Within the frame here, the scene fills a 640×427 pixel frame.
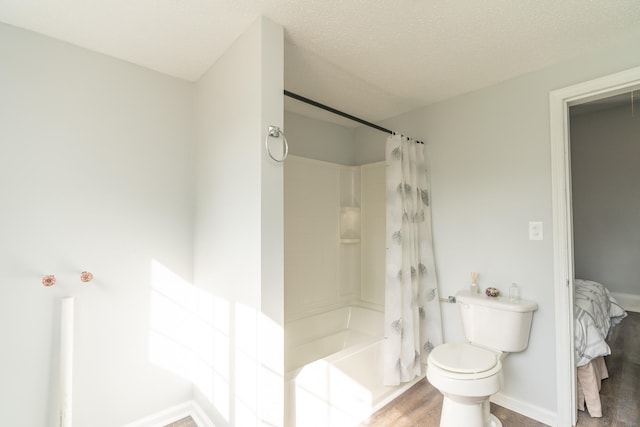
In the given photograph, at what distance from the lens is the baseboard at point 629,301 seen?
395 cm

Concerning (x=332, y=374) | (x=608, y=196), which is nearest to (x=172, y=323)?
(x=332, y=374)

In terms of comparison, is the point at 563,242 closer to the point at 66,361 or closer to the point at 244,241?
the point at 244,241

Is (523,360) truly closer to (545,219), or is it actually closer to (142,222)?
(545,219)

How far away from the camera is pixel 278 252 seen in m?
1.51

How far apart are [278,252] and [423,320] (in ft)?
5.15

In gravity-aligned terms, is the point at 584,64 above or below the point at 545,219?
above

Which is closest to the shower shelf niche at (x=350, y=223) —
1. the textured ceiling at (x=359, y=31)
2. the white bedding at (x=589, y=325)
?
the textured ceiling at (x=359, y=31)

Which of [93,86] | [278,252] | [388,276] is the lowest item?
[388,276]

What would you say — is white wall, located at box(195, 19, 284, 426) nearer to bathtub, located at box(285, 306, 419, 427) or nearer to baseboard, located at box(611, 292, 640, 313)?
bathtub, located at box(285, 306, 419, 427)

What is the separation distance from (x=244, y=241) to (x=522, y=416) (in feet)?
7.17

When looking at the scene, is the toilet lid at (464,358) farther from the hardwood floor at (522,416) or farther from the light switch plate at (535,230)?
the light switch plate at (535,230)

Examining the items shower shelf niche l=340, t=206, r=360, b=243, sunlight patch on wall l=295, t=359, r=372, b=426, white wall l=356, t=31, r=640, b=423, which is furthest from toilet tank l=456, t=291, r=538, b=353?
shower shelf niche l=340, t=206, r=360, b=243

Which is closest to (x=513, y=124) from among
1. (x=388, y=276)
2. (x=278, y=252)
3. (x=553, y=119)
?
(x=553, y=119)

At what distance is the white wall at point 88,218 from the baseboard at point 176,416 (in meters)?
0.04
